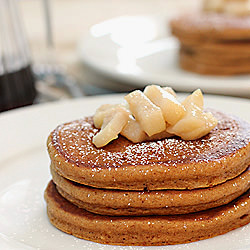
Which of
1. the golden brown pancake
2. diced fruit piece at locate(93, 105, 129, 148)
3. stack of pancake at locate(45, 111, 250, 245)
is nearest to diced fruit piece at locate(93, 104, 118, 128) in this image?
diced fruit piece at locate(93, 105, 129, 148)

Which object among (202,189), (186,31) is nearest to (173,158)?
(202,189)

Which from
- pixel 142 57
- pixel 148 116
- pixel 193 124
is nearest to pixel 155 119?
pixel 148 116

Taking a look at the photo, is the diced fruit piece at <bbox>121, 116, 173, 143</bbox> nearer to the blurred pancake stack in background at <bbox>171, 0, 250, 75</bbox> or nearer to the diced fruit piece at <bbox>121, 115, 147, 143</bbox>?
the diced fruit piece at <bbox>121, 115, 147, 143</bbox>

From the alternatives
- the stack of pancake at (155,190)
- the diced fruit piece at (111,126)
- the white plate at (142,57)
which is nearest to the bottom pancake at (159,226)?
the stack of pancake at (155,190)

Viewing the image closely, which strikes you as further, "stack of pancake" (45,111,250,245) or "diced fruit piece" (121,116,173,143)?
"diced fruit piece" (121,116,173,143)

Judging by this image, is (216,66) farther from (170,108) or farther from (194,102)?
(170,108)

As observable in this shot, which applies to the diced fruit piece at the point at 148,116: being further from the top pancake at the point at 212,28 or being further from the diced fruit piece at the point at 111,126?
the top pancake at the point at 212,28

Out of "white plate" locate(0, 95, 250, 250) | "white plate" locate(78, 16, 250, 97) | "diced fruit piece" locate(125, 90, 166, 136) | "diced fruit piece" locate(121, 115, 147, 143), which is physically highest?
"diced fruit piece" locate(125, 90, 166, 136)
